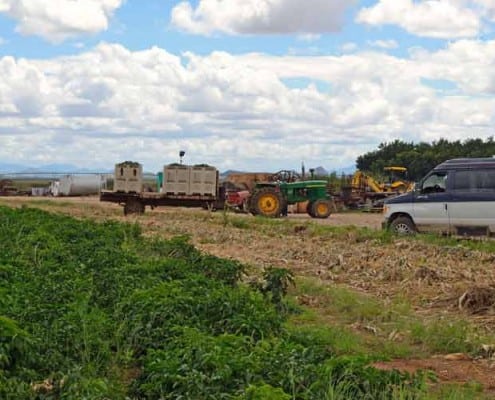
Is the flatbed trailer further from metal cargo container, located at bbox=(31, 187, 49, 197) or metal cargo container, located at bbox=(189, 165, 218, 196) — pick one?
metal cargo container, located at bbox=(31, 187, 49, 197)

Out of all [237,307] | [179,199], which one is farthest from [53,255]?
[179,199]

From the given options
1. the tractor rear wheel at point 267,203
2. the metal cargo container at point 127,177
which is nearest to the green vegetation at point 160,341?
the metal cargo container at point 127,177

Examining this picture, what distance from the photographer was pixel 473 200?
2159 centimetres

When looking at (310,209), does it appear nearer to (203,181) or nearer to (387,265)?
(203,181)

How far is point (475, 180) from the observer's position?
2173 cm

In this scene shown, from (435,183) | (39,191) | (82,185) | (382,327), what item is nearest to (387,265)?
(382,327)

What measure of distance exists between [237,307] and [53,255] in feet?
21.6

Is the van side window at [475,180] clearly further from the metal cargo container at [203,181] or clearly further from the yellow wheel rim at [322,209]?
the yellow wheel rim at [322,209]

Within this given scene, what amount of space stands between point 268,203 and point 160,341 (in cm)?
2727

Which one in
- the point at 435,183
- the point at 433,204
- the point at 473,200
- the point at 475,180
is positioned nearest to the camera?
the point at 473,200

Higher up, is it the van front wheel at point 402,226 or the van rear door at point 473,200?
the van rear door at point 473,200

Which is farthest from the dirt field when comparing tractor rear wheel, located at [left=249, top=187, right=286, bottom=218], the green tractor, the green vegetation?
the green tractor

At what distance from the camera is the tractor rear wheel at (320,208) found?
123 ft

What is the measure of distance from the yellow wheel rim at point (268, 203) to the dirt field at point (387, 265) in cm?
707
